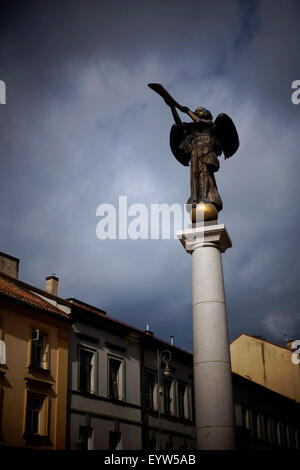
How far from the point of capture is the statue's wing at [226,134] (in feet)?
49.2

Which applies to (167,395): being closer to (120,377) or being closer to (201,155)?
(120,377)

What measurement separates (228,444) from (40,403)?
13185 millimetres

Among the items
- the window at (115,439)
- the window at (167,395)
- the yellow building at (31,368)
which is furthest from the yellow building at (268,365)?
the yellow building at (31,368)

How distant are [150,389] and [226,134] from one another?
59.5 ft

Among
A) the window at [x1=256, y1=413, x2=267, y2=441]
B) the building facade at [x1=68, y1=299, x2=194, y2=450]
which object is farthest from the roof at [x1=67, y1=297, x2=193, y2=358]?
the window at [x1=256, y1=413, x2=267, y2=441]

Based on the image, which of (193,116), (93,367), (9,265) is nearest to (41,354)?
(93,367)

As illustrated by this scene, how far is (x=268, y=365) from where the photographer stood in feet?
150

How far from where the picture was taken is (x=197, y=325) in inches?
494

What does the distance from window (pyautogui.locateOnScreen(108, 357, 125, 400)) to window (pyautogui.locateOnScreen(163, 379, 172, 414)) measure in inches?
159
